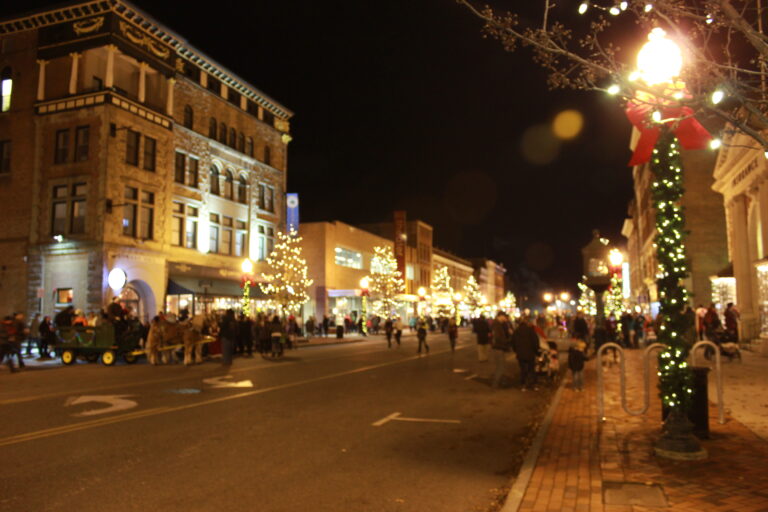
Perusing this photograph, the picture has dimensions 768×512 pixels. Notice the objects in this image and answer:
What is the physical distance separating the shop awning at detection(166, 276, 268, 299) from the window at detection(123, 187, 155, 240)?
9.83 feet

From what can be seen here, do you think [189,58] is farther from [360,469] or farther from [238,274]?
[360,469]

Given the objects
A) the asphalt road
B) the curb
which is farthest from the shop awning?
the curb

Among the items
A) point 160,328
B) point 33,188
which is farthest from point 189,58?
point 160,328

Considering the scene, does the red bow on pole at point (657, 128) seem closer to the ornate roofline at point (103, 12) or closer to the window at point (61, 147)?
the ornate roofline at point (103, 12)

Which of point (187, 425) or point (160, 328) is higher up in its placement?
point (160, 328)

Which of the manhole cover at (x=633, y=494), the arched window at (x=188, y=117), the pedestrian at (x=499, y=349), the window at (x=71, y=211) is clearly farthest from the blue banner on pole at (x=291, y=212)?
the manhole cover at (x=633, y=494)

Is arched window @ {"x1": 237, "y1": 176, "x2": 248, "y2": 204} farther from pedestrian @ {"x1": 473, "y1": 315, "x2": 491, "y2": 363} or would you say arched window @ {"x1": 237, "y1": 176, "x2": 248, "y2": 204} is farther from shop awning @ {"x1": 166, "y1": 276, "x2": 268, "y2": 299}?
pedestrian @ {"x1": 473, "y1": 315, "x2": 491, "y2": 363}

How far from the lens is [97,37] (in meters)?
29.9

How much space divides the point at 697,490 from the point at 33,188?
32894 mm

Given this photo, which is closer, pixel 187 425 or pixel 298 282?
pixel 187 425

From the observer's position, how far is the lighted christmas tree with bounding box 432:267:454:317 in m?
79.4

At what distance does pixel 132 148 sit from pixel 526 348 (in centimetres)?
2507

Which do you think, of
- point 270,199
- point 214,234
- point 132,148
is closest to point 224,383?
point 132,148

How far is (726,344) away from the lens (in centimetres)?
1845
